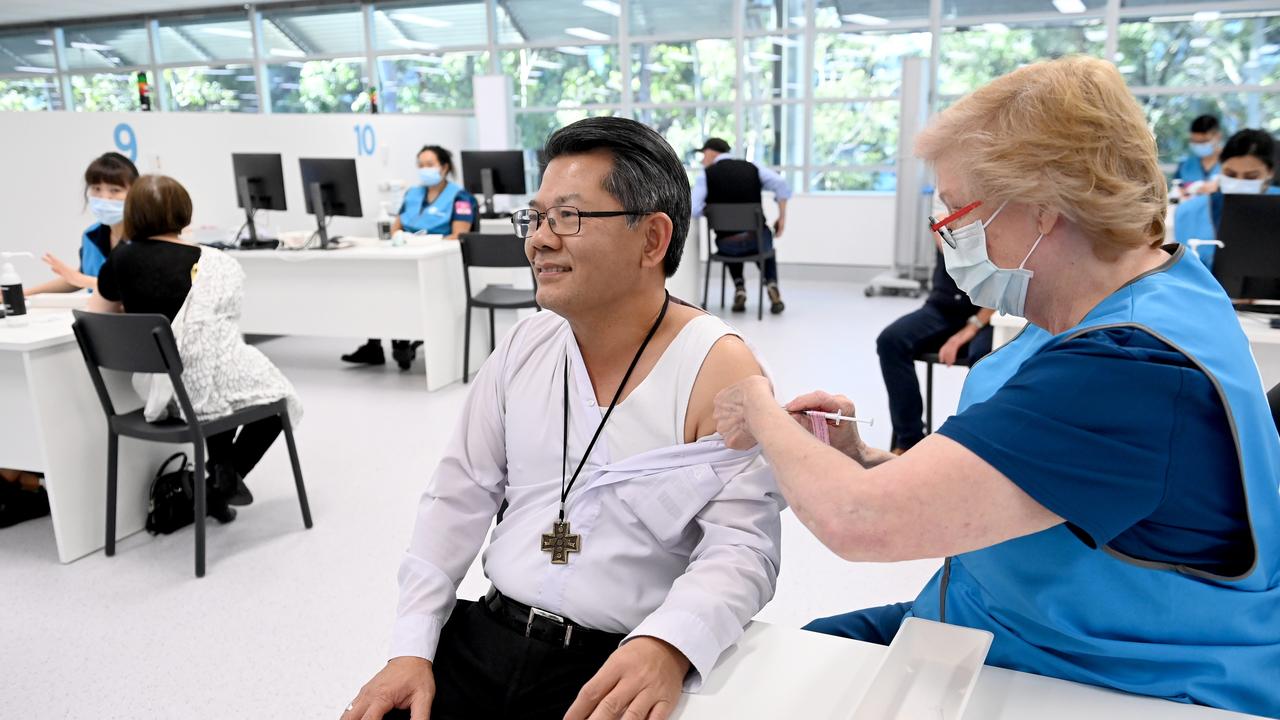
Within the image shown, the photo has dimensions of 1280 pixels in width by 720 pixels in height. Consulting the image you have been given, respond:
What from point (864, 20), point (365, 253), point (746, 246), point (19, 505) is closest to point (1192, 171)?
point (864, 20)

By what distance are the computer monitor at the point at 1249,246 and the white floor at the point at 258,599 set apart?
1434mm

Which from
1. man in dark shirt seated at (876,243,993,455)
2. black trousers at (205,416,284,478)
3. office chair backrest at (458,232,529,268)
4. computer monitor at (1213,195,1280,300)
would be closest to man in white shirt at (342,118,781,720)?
black trousers at (205,416,284,478)

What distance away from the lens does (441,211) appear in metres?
5.98

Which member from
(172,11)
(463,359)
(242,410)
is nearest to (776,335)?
(463,359)

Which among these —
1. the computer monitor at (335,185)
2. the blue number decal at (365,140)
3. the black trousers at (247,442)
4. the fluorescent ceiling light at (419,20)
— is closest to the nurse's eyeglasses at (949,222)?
the black trousers at (247,442)

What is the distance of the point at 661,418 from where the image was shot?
50.3 inches

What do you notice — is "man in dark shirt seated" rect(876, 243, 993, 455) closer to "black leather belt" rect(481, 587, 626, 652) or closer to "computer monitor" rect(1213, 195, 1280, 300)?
"computer monitor" rect(1213, 195, 1280, 300)

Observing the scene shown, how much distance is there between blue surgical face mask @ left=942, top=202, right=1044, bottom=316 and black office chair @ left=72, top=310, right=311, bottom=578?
2.33 metres

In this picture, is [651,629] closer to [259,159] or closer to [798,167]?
[259,159]

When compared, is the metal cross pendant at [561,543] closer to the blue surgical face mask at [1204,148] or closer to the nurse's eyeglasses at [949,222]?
the nurse's eyeglasses at [949,222]

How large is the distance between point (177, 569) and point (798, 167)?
737cm

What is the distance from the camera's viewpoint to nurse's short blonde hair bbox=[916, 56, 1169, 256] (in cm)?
92

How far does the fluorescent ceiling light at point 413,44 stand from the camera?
1033 centimetres

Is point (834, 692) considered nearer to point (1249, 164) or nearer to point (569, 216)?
point (569, 216)
